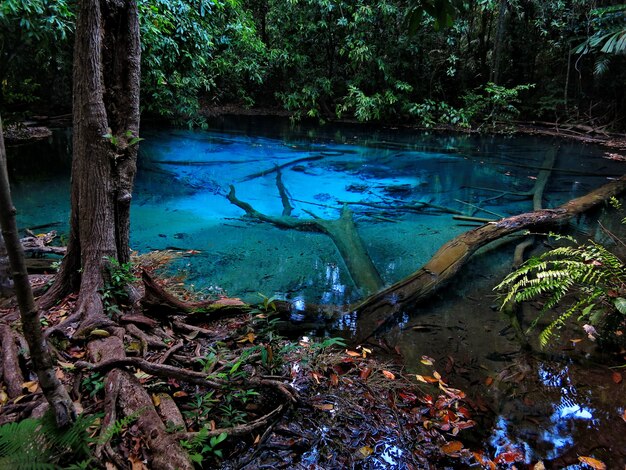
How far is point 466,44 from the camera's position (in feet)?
49.0

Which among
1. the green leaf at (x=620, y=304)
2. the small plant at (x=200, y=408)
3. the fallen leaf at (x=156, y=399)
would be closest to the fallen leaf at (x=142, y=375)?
the fallen leaf at (x=156, y=399)

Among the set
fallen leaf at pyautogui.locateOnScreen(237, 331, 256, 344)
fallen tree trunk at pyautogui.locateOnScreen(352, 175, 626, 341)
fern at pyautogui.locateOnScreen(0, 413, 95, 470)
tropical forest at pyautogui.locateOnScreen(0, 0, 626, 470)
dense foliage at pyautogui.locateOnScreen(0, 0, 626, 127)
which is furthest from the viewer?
dense foliage at pyautogui.locateOnScreen(0, 0, 626, 127)

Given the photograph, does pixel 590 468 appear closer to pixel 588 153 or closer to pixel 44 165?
pixel 44 165

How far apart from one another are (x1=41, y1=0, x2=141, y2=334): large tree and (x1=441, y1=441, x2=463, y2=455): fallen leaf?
1997mm

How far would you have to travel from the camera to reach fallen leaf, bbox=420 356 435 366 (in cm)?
265

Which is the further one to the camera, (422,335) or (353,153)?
(353,153)

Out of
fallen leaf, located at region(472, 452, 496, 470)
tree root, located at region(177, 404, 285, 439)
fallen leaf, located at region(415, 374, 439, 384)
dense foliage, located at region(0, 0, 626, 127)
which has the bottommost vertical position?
fallen leaf, located at region(472, 452, 496, 470)

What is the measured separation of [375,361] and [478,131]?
A: 38.7ft

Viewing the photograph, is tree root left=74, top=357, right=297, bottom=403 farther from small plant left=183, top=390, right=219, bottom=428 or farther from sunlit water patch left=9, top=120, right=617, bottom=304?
sunlit water patch left=9, top=120, right=617, bottom=304

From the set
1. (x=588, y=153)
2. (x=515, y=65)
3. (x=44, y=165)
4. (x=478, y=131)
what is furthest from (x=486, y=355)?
(x=515, y=65)

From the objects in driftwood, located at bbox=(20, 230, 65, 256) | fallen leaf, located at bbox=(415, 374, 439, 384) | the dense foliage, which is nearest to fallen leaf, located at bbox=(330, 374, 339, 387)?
fallen leaf, located at bbox=(415, 374, 439, 384)

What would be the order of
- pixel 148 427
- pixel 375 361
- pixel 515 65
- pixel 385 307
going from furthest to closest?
1. pixel 515 65
2. pixel 385 307
3. pixel 375 361
4. pixel 148 427

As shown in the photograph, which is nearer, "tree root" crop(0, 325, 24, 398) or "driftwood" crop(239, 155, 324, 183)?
"tree root" crop(0, 325, 24, 398)

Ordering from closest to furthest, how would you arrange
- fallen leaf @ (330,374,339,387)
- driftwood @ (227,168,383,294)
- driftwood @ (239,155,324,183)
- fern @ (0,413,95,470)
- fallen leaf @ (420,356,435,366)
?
fern @ (0,413,95,470) < fallen leaf @ (330,374,339,387) < fallen leaf @ (420,356,435,366) < driftwood @ (227,168,383,294) < driftwood @ (239,155,324,183)
